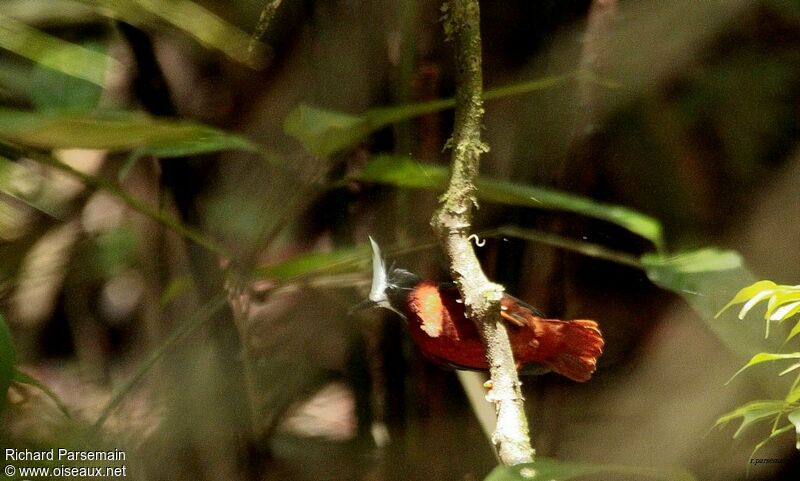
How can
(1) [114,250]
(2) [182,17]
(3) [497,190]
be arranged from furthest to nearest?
(1) [114,250] < (3) [497,190] < (2) [182,17]

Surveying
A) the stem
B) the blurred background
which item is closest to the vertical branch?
the blurred background

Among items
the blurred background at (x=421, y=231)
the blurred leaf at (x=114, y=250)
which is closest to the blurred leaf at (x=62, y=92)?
the blurred background at (x=421, y=231)

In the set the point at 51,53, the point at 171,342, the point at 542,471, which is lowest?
the point at 542,471

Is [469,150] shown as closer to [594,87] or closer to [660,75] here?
Answer: [594,87]

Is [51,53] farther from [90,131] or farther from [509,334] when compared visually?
[509,334]

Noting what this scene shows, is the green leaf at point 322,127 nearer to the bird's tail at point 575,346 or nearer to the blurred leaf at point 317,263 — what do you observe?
the blurred leaf at point 317,263

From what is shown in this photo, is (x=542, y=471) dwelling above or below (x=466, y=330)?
below

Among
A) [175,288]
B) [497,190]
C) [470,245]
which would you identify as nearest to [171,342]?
[175,288]

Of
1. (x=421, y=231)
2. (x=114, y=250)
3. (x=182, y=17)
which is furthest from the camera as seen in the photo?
(x=114, y=250)
